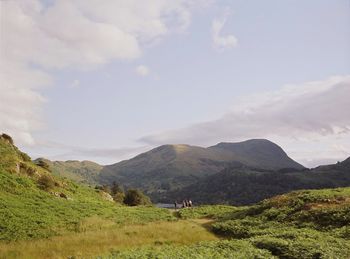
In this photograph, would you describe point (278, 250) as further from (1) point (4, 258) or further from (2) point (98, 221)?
(2) point (98, 221)

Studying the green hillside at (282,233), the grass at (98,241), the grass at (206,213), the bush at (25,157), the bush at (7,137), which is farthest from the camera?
the bush at (7,137)

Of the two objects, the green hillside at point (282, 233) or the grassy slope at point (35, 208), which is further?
the grassy slope at point (35, 208)

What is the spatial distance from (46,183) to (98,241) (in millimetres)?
30760

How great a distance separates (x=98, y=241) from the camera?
31.5 metres

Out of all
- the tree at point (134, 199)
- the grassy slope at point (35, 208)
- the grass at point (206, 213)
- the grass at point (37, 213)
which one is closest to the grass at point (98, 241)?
the grass at point (37, 213)

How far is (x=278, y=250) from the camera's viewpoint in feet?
86.8

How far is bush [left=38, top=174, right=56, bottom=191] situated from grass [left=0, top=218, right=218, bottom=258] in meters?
17.9

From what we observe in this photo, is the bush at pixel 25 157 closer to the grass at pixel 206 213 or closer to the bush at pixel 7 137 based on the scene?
the bush at pixel 7 137

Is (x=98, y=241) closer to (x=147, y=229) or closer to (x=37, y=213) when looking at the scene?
(x=147, y=229)

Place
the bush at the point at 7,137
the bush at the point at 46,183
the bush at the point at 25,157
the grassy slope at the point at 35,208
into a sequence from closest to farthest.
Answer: the grassy slope at the point at 35,208, the bush at the point at 46,183, the bush at the point at 25,157, the bush at the point at 7,137

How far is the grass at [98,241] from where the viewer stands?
1053 inches

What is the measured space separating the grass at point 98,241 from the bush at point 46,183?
17.9 meters

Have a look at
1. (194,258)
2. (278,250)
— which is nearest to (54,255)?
(194,258)

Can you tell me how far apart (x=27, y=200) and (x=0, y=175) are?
7785 millimetres
